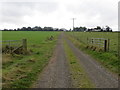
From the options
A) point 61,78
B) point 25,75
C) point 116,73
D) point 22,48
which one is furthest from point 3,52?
point 116,73

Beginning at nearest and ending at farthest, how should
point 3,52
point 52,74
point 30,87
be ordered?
1. point 30,87
2. point 52,74
3. point 3,52

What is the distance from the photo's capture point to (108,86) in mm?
7199

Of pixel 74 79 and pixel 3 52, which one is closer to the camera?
pixel 74 79

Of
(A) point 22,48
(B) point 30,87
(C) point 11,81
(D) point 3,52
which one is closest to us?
(B) point 30,87

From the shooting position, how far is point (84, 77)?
852cm

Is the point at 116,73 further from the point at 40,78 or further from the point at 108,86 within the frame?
the point at 40,78

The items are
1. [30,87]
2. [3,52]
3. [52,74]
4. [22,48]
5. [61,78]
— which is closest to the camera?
[30,87]

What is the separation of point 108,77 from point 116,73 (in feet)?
3.60

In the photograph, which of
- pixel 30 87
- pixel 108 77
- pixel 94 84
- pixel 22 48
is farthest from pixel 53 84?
pixel 22 48

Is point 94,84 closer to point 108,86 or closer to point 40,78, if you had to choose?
point 108,86

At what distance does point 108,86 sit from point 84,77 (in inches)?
60.7

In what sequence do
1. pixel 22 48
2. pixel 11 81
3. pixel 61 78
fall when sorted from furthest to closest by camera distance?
1. pixel 22 48
2. pixel 61 78
3. pixel 11 81

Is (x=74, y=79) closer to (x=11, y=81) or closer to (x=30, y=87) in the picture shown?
(x=30, y=87)

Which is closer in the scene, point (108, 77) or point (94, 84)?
point (94, 84)
